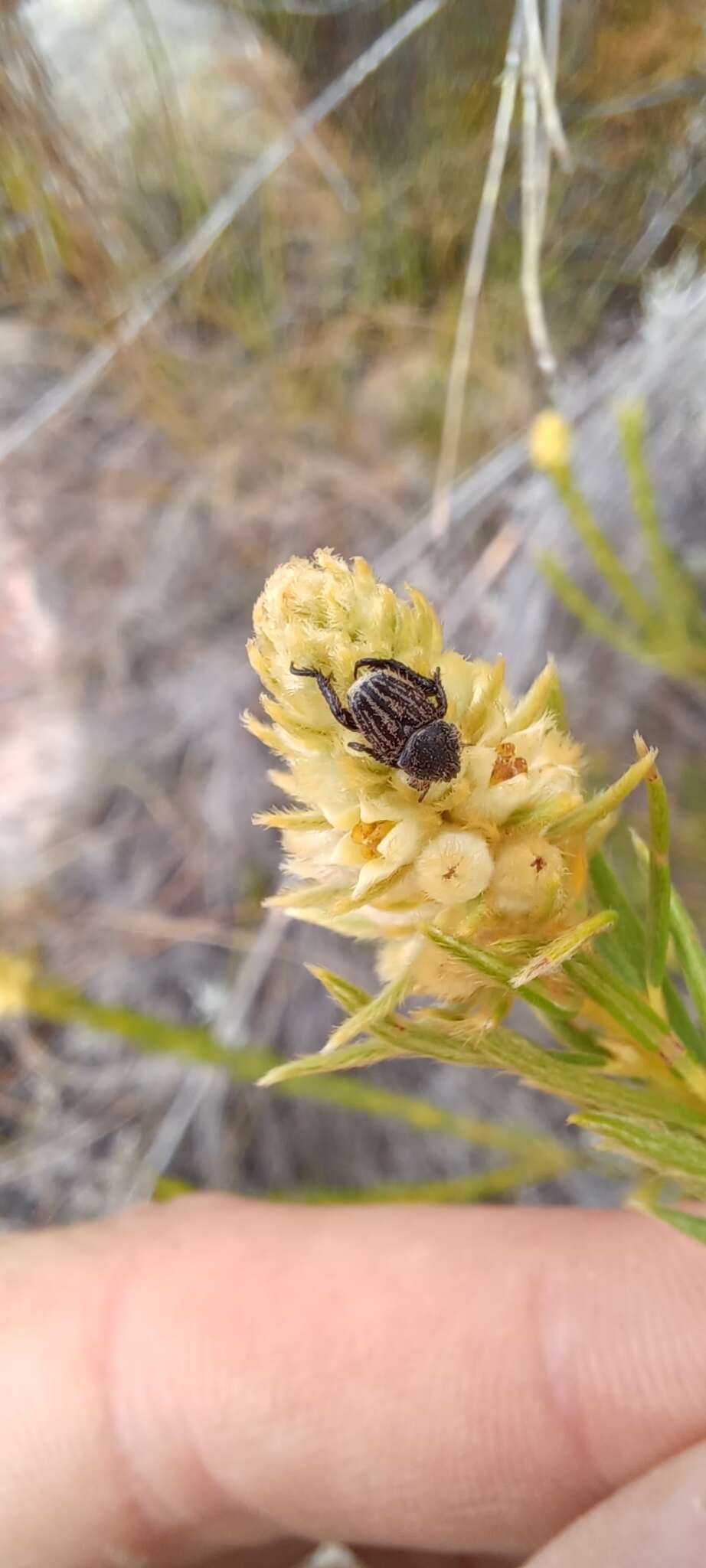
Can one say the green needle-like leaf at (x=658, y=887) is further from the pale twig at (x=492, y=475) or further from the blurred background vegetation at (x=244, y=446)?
the pale twig at (x=492, y=475)

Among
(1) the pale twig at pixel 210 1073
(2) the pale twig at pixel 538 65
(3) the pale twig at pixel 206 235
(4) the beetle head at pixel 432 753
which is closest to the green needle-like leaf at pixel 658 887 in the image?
(4) the beetle head at pixel 432 753

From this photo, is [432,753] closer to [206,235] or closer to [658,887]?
[658,887]

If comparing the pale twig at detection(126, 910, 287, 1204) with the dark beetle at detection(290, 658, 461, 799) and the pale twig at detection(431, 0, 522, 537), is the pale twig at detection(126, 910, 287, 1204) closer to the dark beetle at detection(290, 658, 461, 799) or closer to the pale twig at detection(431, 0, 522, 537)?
the pale twig at detection(431, 0, 522, 537)

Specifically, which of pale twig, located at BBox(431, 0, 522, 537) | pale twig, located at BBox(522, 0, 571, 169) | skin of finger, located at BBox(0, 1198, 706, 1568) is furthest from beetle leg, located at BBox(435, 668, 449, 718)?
pale twig, located at BBox(431, 0, 522, 537)

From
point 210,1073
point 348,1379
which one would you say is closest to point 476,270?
point 210,1073

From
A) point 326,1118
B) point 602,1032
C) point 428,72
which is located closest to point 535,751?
point 602,1032
